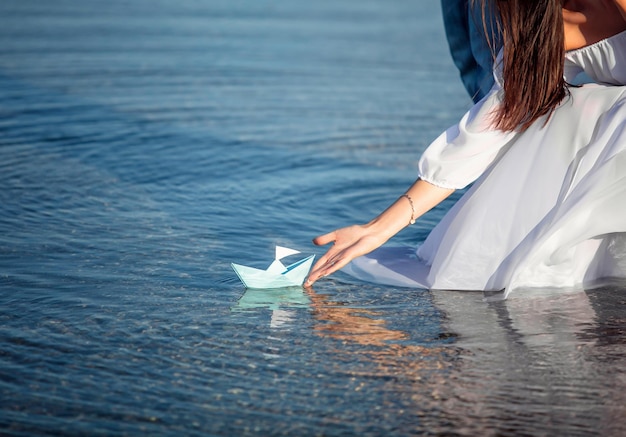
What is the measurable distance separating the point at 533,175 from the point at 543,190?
0.19 feet

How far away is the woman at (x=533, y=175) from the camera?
320cm

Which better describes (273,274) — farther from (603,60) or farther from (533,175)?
(603,60)

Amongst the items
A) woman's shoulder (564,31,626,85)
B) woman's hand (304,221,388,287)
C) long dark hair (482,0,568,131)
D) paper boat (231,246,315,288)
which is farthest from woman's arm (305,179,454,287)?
woman's shoulder (564,31,626,85)

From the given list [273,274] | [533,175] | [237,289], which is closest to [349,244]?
[273,274]

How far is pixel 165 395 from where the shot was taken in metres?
2.56

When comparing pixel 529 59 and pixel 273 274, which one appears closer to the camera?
pixel 529 59

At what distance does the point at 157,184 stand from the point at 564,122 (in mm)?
2138

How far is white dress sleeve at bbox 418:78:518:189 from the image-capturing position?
331cm

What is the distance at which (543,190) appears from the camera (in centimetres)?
336

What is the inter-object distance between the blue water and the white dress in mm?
116

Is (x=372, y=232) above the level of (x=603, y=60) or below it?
below

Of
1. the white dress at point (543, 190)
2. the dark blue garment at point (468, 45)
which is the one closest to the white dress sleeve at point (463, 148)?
the white dress at point (543, 190)

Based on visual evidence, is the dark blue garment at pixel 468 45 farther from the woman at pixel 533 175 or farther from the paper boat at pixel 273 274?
the paper boat at pixel 273 274

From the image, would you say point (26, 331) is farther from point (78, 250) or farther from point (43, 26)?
point (43, 26)
